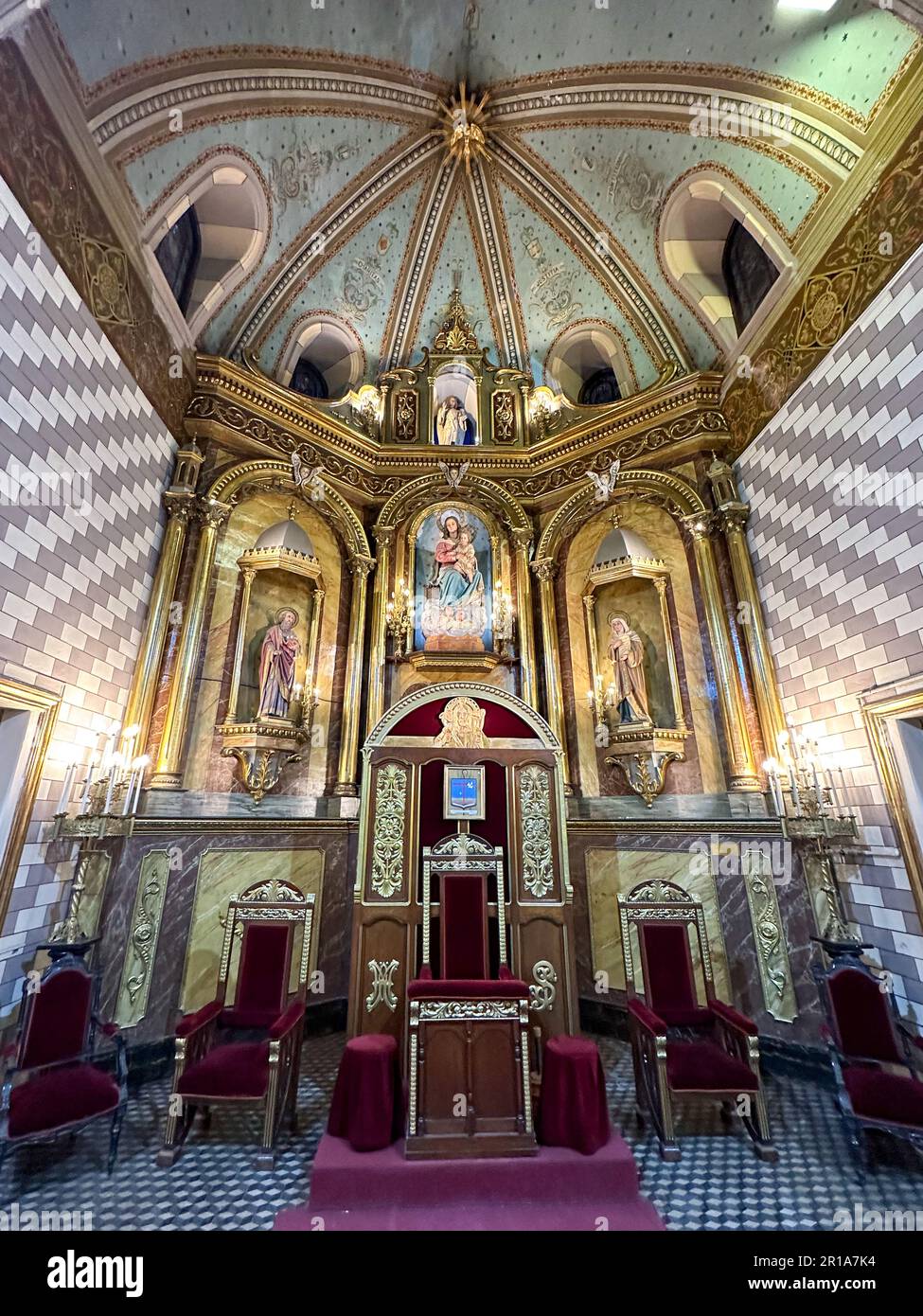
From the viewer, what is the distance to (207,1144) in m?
3.98

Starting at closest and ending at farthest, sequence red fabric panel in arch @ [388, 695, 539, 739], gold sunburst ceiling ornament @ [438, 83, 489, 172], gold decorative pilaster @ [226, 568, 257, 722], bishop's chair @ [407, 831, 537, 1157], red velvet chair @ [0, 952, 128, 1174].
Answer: red velvet chair @ [0, 952, 128, 1174] < bishop's chair @ [407, 831, 537, 1157] < red fabric panel in arch @ [388, 695, 539, 739] < gold decorative pilaster @ [226, 568, 257, 722] < gold sunburst ceiling ornament @ [438, 83, 489, 172]

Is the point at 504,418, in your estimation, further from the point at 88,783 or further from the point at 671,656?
the point at 88,783

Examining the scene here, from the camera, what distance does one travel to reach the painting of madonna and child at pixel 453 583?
8.47m

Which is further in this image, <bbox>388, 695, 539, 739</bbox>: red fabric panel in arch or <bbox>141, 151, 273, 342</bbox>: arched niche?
<bbox>141, 151, 273, 342</bbox>: arched niche

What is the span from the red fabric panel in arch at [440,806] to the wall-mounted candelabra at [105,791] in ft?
9.20

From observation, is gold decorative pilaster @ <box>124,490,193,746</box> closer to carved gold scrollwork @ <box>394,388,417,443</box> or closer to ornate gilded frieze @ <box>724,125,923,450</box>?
carved gold scrollwork @ <box>394,388,417,443</box>

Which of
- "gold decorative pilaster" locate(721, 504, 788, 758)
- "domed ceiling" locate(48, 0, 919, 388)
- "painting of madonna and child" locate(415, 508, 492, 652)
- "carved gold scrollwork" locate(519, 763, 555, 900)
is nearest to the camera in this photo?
"carved gold scrollwork" locate(519, 763, 555, 900)

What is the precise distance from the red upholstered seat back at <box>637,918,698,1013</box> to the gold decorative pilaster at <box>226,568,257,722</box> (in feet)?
17.6

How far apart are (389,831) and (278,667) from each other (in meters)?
3.27

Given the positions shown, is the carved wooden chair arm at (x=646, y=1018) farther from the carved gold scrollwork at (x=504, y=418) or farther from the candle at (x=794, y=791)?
the carved gold scrollwork at (x=504, y=418)

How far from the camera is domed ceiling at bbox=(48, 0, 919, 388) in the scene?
5996 mm

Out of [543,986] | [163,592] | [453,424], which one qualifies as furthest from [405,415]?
[543,986]

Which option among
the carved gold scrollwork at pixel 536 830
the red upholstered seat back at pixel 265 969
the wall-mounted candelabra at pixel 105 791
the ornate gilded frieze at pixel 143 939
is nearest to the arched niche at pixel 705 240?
the carved gold scrollwork at pixel 536 830

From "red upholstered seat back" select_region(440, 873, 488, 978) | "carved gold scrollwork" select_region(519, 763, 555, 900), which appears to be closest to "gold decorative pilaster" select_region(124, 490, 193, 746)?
"red upholstered seat back" select_region(440, 873, 488, 978)
